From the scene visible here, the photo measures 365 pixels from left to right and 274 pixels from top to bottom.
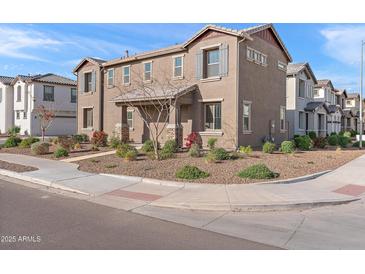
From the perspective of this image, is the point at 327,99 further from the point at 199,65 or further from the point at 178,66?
the point at 199,65

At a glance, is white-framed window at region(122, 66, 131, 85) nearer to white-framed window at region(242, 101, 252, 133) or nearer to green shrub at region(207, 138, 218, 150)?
green shrub at region(207, 138, 218, 150)

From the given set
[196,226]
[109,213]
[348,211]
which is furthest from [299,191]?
[109,213]

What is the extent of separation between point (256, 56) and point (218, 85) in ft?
10.6

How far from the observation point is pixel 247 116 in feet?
56.4

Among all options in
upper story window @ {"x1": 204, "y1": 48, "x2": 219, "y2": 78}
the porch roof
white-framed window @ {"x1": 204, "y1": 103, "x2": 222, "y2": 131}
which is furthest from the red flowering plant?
upper story window @ {"x1": 204, "y1": 48, "x2": 219, "y2": 78}

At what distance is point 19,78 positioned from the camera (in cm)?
3656

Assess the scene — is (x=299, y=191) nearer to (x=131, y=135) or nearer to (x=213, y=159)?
(x=213, y=159)

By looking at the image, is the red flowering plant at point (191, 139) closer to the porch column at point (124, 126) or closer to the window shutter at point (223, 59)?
the window shutter at point (223, 59)

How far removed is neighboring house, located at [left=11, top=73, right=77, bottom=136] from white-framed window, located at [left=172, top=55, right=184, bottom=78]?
20896 millimetres

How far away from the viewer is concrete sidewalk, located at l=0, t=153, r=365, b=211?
727cm

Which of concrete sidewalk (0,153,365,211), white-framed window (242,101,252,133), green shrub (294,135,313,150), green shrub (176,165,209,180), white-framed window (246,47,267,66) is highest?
white-framed window (246,47,267,66)

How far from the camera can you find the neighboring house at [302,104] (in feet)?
87.5

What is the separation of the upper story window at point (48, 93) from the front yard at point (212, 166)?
2480 centimetres

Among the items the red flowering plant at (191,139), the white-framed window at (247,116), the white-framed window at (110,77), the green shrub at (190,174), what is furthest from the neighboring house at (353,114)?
the green shrub at (190,174)
